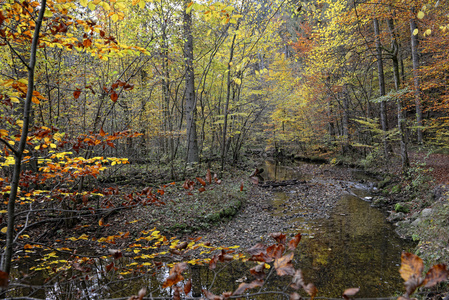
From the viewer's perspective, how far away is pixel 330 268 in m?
4.27

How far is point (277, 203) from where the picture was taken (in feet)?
27.8

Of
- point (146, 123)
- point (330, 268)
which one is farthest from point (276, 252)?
point (146, 123)

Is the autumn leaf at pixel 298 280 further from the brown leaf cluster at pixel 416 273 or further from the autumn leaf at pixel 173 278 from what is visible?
the autumn leaf at pixel 173 278

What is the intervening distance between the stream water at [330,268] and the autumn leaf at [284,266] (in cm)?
121

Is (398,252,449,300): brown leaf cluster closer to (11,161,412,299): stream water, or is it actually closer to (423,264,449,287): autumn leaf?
(423,264,449,287): autumn leaf

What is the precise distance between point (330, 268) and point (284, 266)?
3.87 meters

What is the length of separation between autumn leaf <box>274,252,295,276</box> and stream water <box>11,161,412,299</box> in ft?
3.98

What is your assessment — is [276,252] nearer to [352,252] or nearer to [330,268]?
[330,268]

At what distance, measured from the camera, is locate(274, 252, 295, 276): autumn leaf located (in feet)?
3.76

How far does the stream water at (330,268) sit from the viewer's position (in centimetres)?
357

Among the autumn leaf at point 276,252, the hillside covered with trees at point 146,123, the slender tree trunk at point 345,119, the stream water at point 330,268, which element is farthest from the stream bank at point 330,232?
the slender tree trunk at point 345,119

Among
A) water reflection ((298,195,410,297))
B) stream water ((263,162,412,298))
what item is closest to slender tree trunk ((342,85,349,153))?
stream water ((263,162,412,298))

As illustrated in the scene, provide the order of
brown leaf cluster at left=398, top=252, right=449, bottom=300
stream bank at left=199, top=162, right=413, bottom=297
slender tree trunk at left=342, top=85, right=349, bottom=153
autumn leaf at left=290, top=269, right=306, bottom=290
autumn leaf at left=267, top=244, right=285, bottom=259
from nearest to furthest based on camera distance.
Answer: brown leaf cluster at left=398, top=252, right=449, bottom=300 < autumn leaf at left=290, top=269, right=306, bottom=290 < autumn leaf at left=267, top=244, right=285, bottom=259 < stream bank at left=199, top=162, right=413, bottom=297 < slender tree trunk at left=342, top=85, right=349, bottom=153

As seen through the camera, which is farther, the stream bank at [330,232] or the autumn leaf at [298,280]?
the stream bank at [330,232]
